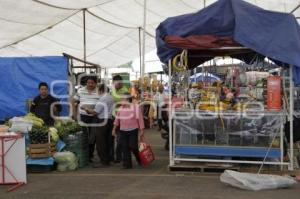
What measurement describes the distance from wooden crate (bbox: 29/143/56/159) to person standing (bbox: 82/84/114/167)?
110 cm

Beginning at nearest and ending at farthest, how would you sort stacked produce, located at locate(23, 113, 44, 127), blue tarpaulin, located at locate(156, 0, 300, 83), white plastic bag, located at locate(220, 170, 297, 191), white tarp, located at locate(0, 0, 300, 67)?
1. white plastic bag, located at locate(220, 170, 297, 191)
2. blue tarpaulin, located at locate(156, 0, 300, 83)
3. stacked produce, located at locate(23, 113, 44, 127)
4. white tarp, located at locate(0, 0, 300, 67)

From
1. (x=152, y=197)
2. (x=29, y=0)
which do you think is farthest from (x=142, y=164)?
(x=29, y=0)

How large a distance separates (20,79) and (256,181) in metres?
9.19

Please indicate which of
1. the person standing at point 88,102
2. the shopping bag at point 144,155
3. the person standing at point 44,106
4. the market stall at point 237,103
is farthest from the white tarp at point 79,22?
the market stall at point 237,103

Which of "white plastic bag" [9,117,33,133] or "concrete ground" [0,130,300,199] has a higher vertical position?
"white plastic bag" [9,117,33,133]

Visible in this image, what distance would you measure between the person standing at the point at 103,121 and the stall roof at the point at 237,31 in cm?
175

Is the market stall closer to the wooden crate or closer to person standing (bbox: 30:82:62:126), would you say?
the wooden crate

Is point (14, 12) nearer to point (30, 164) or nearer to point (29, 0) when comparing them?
point (29, 0)

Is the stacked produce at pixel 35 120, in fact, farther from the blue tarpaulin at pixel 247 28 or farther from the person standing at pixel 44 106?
the blue tarpaulin at pixel 247 28

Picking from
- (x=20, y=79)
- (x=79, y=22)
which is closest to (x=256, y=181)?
(x=20, y=79)

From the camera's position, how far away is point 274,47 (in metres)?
9.12

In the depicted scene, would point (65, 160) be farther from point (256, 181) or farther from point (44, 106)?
point (256, 181)

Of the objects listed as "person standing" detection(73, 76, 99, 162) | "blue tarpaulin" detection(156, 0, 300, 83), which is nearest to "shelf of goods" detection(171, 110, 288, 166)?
"blue tarpaulin" detection(156, 0, 300, 83)

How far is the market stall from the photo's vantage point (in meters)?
9.19
